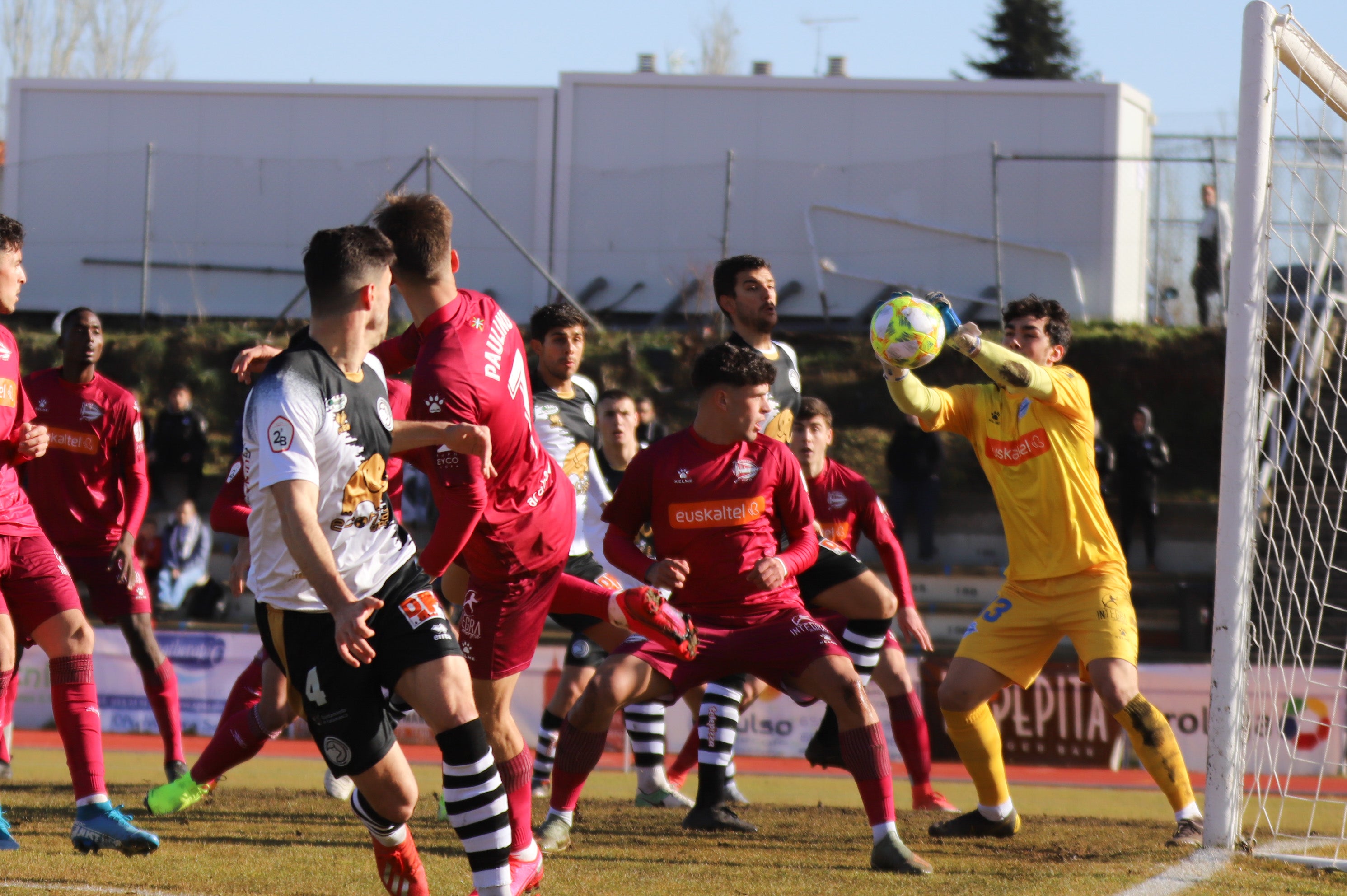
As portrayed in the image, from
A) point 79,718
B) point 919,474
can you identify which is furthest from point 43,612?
point 919,474

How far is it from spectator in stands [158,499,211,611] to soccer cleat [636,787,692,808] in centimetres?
875

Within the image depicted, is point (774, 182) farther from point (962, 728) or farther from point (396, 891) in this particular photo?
point (396, 891)

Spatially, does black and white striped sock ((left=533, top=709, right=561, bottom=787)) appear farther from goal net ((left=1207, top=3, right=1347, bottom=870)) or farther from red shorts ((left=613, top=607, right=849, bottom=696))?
goal net ((left=1207, top=3, right=1347, bottom=870))

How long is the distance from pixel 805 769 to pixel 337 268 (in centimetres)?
766

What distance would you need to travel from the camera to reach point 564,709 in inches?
271

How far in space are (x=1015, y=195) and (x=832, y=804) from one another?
13.4m

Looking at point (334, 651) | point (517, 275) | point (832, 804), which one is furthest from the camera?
point (517, 275)

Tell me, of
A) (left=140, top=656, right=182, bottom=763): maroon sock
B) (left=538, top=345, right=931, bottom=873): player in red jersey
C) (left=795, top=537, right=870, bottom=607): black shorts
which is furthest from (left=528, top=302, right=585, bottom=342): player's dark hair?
(left=140, top=656, right=182, bottom=763): maroon sock

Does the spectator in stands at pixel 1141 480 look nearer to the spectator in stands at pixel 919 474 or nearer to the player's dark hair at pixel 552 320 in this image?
the spectator in stands at pixel 919 474

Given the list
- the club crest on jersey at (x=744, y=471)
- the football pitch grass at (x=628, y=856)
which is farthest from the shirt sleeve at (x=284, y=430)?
the club crest on jersey at (x=744, y=471)

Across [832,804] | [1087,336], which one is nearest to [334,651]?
[832,804]

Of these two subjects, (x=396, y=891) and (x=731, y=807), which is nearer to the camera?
(x=396, y=891)

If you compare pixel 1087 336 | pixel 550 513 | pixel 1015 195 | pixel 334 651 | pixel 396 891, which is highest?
pixel 1015 195

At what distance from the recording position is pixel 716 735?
6.34 metres
